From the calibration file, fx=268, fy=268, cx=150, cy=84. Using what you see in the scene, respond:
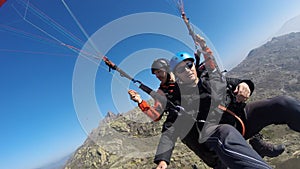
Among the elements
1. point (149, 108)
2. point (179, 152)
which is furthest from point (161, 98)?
point (179, 152)

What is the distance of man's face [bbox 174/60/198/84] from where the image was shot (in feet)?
17.7

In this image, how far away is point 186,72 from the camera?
17.8ft

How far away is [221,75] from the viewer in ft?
17.7

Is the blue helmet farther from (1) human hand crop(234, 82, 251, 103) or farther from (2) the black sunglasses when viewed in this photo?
(1) human hand crop(234, 82, 251, 103)

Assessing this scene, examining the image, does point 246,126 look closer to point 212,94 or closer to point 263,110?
point 263,110

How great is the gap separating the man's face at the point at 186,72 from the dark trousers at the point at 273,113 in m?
1.22

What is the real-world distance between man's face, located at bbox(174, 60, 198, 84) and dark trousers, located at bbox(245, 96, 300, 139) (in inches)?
48.0

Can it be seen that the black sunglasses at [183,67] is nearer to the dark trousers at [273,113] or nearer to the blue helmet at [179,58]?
the blue helmet at [179,58]

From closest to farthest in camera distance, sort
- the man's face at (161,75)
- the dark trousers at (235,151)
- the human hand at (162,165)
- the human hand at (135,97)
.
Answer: the dark trousers at (235,151), the human hand at (162,165), the human hand at (135,97), the man's face at (161,75)

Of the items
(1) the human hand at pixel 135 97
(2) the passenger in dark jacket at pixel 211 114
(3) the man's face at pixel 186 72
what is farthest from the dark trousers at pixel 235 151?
(1) the human hand at pixel 135 97

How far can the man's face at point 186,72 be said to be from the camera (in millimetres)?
5406

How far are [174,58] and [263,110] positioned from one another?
199 cm

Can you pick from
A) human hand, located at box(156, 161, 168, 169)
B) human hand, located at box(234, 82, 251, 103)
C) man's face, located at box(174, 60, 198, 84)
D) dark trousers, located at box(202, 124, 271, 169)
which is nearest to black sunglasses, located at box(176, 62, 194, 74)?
man's face, located at box(174, 60, 198, 84)

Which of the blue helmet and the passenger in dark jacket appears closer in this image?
the passenger in dark jacket
